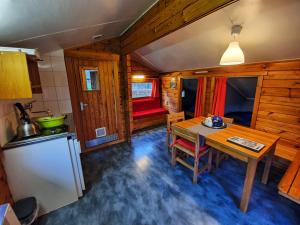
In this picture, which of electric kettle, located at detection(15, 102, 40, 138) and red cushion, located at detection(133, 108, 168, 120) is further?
red cushion, located at detection(133, 108, 168, 120)

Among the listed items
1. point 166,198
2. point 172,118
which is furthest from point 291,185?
point 172,118

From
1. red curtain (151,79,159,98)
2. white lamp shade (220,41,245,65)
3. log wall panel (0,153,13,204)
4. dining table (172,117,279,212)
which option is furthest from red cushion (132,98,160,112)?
log wall panel (0,153,13,204)

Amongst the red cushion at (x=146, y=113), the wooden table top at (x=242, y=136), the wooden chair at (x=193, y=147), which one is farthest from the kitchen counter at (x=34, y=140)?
the red cushion at (x=146, y=113)

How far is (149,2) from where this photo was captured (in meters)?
1.68

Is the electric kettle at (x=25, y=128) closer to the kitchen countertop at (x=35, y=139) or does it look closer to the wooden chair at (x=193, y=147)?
Answer: the kitchen countertop at (x=35, y=139)

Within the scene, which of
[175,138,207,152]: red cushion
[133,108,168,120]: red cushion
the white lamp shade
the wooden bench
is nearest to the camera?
the wooden bench

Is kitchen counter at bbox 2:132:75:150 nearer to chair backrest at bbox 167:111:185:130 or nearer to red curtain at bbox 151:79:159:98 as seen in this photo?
chair backrest at bbox 167:111:185:130

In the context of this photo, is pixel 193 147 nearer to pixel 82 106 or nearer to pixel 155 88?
pixel 82 106

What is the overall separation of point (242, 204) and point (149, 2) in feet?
8.82

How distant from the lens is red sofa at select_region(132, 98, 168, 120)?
424 centimetres

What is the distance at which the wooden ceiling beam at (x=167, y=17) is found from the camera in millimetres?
1167

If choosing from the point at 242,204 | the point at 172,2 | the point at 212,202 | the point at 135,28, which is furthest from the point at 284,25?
the point at 212,202

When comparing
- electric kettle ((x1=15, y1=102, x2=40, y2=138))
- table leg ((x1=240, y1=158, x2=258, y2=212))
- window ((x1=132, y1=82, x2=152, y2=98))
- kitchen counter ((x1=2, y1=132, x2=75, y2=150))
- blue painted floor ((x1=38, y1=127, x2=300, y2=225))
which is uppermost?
window ((x1=132, y1=82, x2=152, y2=98))

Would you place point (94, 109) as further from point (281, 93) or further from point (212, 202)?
point (281, 93)
